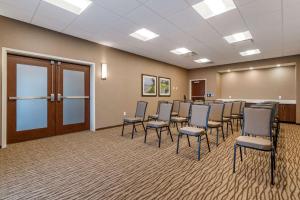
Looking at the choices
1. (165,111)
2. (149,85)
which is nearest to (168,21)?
(165,111)

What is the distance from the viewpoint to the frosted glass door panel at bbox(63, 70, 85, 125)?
4.38 m

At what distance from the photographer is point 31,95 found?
3727 millimetres

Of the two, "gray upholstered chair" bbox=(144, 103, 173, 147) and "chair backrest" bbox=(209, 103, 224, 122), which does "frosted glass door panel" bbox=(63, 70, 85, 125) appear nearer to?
"gray upholstered chair" bbox=(144, 103, 173, 147)

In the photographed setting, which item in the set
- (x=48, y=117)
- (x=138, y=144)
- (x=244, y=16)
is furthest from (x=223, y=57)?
(x=48, y=117)

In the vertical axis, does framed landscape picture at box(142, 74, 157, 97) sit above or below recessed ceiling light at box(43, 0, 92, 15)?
below

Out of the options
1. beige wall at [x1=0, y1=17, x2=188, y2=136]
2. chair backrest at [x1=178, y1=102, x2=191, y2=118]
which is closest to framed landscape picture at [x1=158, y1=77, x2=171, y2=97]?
beige wall at [x1=0, y1=17, x2=188, y2=136]

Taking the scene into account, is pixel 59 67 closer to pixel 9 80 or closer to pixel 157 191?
pixel 9 80

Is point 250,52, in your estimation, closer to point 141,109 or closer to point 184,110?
point 184,110

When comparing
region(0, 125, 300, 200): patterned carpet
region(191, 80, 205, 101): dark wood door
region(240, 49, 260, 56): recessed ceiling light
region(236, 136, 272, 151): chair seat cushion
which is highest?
region(240, 49, 260, 56): recessed ceiling light

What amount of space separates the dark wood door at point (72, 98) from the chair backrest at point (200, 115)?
10.8 feet

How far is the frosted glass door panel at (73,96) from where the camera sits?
438 centimetres

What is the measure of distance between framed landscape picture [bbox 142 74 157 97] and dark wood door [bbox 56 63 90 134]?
233cm

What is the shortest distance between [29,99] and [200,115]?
3921mm

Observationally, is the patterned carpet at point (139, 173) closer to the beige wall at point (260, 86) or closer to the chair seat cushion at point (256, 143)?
the chair seat cushion at point (256, 143)
